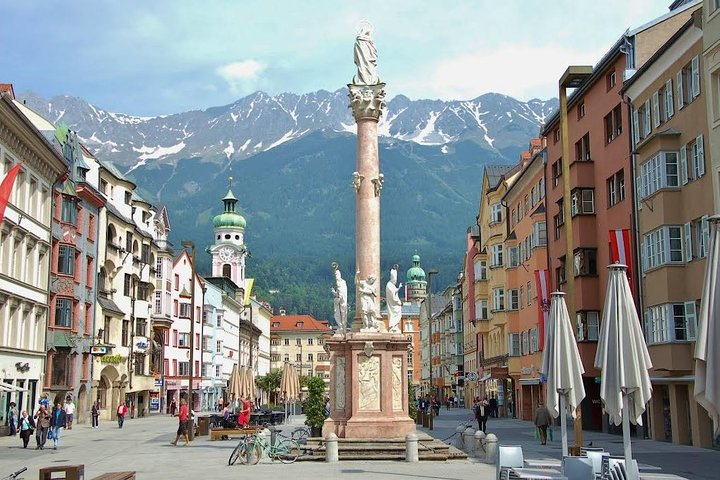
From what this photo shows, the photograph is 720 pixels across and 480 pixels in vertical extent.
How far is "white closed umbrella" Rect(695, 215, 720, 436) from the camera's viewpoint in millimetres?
11195

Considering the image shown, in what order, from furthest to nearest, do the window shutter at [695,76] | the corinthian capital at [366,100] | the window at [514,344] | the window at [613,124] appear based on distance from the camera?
1. the window at [514,344]
2. the window at [613,124]
3. the corinthian capital at [366,100]
4. the window shutter at [695,76]

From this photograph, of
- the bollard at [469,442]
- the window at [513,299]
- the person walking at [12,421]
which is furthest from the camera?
the window at [513,299]

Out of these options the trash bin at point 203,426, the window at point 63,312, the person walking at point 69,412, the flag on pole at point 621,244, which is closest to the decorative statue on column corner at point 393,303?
the flag on pole at point 621,244

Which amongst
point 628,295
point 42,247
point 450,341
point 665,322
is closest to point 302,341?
point 450,341

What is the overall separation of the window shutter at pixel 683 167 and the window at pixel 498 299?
1341 inches

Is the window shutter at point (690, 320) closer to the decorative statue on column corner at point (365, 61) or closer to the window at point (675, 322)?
the window at point (675, 322)

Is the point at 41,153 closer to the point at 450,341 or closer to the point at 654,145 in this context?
the point at 654,145

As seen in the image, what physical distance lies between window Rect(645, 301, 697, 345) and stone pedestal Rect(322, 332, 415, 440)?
1081 cm

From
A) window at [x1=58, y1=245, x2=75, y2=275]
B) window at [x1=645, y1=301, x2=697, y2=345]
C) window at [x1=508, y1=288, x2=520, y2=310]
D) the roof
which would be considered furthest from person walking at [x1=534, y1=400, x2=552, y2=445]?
the roof

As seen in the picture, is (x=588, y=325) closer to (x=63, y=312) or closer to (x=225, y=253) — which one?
(x=63, y=312)

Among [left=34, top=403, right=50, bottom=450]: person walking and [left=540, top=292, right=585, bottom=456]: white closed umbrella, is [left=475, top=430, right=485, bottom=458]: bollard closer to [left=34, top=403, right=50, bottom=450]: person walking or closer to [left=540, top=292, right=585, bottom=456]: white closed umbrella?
[left=540, top=292, right=585, bottom=456]: white closed umbrella

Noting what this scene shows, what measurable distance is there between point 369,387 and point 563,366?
8.60 meters

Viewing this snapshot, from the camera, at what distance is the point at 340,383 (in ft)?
96.5

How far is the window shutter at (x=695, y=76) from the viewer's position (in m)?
32.1
